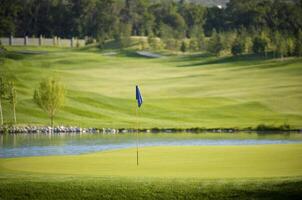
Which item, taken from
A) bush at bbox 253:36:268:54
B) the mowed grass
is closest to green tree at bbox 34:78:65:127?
the mowed grass

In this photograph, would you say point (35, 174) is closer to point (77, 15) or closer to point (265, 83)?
point (265, 83)

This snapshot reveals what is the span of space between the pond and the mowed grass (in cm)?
727

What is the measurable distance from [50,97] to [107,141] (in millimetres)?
12319

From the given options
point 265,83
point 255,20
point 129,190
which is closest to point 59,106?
point 265,83

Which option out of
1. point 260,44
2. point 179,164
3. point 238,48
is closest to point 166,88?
Answer: point 260,44

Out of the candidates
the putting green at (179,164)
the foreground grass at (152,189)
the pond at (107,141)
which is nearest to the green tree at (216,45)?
the pond at (107,141)

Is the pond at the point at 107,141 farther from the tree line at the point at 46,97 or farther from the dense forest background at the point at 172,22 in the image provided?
the dense forest background at the point at 172,22

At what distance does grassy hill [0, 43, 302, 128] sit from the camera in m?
50.1

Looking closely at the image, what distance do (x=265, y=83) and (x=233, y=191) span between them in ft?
178

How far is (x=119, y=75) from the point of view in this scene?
7925 centimetres

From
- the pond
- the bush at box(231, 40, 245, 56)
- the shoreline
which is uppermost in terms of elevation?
the bush at box(231, 40, 245, 56)

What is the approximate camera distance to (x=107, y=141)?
3638cm

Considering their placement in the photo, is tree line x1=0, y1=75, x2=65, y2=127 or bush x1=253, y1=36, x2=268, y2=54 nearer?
tree line x1=0, y1=75, x2=65, y2=127

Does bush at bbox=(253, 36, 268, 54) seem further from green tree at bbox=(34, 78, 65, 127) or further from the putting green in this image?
the putting green
